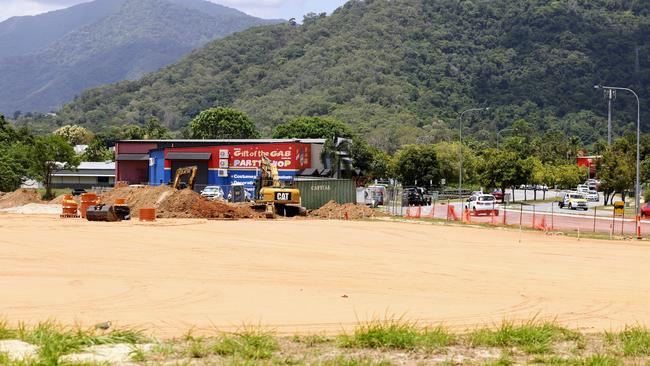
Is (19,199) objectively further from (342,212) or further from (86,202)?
(342,212)

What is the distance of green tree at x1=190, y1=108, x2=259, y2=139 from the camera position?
532 ft

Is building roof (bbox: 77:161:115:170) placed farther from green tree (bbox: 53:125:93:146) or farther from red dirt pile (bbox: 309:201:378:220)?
red dirt pile (bbox: 309:201:378:220)

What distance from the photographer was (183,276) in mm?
22453

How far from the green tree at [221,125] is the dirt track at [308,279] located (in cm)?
12274

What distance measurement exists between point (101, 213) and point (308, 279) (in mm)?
29097

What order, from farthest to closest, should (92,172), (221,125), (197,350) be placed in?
(221,125), (92,172), (197,350)

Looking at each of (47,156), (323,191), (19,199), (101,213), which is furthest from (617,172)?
(47,156)

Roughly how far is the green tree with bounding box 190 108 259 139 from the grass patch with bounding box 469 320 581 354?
150 m

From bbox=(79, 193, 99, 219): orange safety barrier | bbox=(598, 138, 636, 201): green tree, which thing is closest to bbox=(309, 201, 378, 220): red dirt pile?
bbox=(79, 193, 99, 219): orange safety barrier

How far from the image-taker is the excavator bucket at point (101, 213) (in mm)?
48594

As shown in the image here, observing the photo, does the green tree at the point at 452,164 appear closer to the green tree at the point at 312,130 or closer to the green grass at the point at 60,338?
the green tree at the point at 312,130

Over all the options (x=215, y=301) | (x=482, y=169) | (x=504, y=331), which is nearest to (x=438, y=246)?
(x=215, y=301)

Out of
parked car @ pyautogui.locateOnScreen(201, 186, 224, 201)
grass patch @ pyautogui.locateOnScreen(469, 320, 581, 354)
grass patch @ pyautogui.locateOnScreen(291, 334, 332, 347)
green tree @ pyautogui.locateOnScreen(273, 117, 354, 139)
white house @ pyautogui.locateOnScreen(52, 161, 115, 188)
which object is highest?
green tree @ pyautogui.locateOnScreen(273, 117, 354, 139)

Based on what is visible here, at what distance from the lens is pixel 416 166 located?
340ft
